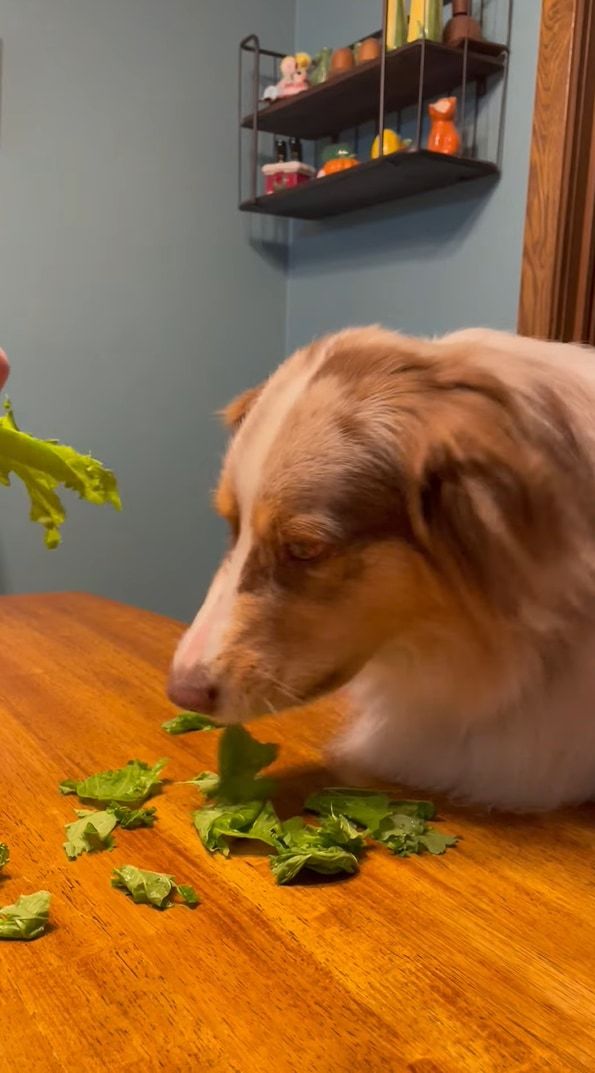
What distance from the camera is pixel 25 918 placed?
74cm

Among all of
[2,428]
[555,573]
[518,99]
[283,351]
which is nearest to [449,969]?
[555,573]

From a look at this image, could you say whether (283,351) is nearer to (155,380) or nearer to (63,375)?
(155,380)

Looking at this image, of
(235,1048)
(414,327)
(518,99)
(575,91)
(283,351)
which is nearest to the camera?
(235,1048)

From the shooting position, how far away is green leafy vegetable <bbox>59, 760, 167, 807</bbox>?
3.25 ft

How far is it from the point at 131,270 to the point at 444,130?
1271 millimetres

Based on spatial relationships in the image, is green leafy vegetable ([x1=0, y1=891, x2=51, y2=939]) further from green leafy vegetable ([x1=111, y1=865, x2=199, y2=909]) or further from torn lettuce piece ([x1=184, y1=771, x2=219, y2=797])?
torn lettuce piece ([x1=184, y1=771, x2=219, y2=797])

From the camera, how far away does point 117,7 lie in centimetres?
314

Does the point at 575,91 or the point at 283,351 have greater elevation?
the point at 575,91

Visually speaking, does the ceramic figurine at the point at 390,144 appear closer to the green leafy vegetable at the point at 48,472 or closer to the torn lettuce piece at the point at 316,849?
the green leafy vegetable at the point at 48,472

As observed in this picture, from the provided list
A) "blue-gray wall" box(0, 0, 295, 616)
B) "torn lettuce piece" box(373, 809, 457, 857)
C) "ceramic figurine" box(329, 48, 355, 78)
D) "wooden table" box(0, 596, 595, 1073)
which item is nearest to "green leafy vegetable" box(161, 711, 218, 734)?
"wooden table" box(0, 596, 595, 1073)

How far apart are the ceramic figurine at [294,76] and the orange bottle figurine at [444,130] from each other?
627mm

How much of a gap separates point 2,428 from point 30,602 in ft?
3.28

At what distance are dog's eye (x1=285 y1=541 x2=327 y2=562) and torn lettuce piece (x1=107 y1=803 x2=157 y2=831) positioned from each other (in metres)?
0.31

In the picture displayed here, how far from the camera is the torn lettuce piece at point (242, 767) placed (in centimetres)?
100
